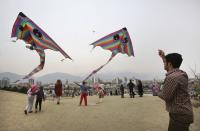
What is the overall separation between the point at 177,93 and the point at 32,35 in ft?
29.9

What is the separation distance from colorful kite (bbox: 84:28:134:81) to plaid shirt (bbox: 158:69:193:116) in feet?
40.5

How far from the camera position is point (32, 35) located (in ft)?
35.5

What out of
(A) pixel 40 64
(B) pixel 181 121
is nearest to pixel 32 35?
(A) pixel 40 64

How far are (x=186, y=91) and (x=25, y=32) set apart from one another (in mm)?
9588

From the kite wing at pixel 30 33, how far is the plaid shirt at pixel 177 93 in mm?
8161

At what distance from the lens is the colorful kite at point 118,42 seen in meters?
15.8

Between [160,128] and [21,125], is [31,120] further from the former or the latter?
[160,128]

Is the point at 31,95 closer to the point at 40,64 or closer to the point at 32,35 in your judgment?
the point at 40,64

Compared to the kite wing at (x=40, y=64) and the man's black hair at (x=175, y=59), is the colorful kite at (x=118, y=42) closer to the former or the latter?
the kite wing at (x=40, y=64)

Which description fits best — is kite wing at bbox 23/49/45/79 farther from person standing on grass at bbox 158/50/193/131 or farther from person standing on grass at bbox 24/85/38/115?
person standing on grass at bbox 158/50/193/131

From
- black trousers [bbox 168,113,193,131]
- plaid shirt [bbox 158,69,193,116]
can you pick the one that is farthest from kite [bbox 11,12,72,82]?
black trousers [bbox 168,113,193,131]

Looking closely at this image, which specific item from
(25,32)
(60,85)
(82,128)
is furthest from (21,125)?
(60,85)

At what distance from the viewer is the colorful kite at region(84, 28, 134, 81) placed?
1582 centimetres

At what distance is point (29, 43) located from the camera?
11062 millimetres
